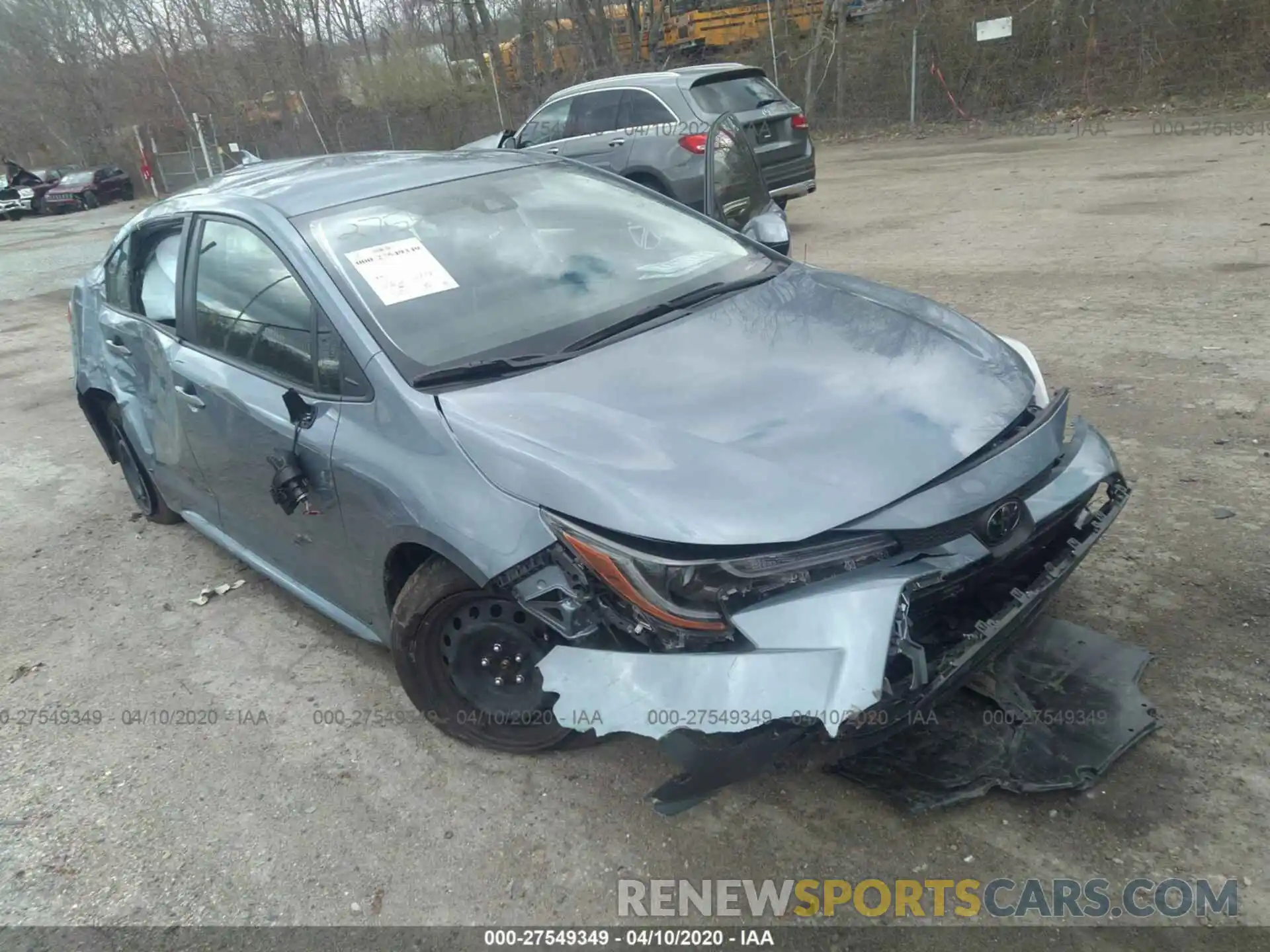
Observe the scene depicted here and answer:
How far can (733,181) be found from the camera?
185 inches

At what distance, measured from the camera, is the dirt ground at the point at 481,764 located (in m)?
2.39

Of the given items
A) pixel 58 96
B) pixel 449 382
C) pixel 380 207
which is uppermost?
pixel 58 96

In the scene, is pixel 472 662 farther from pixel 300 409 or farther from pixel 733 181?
pixel 733 181

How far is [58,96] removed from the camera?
3981cm

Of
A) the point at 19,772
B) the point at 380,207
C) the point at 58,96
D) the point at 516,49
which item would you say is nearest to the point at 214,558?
the point at 19,772

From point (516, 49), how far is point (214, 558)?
26.7 m

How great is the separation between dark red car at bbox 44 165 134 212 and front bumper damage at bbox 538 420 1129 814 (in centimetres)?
3404

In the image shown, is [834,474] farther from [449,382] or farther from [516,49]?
[516,49]

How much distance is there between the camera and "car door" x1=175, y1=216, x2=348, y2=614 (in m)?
2.97

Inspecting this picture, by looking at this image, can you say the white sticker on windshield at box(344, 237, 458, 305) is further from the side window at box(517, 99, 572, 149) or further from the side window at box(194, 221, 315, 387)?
the side window at box(517, 99, 572, 149)

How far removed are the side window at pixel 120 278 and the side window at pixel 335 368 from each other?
6.23ft

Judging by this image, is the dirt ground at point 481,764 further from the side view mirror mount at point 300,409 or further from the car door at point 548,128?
the car door at point 548,128

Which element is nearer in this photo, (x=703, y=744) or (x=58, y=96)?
(x=703, y=744)

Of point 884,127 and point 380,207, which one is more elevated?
point 380,207
